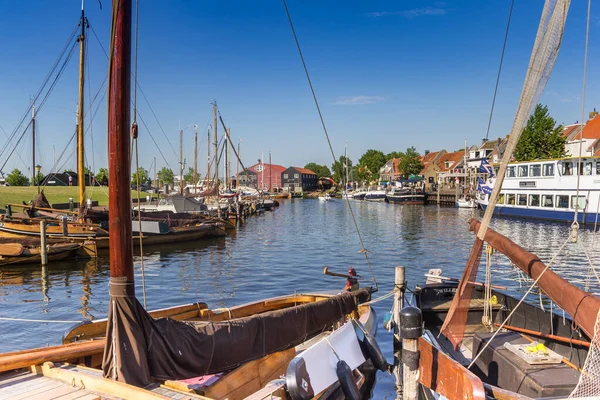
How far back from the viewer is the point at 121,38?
525 cm

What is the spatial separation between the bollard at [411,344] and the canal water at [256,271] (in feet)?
10.8

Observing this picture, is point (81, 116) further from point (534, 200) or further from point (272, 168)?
point (272, 168)

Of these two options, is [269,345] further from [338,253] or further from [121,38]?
[338,253]

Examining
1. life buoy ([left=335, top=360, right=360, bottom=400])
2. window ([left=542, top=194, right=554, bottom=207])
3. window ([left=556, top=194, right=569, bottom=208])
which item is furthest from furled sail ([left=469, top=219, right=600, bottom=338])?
window ([left=542, top=194, right=554, bottom=207])

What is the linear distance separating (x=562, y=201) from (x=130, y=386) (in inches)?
2093

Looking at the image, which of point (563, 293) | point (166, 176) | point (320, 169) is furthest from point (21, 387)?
point (320, 169)

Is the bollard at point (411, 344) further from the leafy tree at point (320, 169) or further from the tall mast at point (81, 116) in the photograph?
the leafy tree at point (320, 169)

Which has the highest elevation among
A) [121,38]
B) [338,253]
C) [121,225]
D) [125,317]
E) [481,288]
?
[121,38]

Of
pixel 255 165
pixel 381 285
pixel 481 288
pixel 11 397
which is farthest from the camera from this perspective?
pixel 255 165

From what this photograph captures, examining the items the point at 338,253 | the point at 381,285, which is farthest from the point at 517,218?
the point at 381,285

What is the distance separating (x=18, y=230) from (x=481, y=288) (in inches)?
1086

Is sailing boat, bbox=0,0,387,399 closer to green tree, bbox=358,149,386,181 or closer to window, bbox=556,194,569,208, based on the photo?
window, bbox=556,194,569,208

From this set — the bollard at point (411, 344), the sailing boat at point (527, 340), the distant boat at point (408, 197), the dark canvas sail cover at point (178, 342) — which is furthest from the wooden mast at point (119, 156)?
the distant boat at point (408, 197)

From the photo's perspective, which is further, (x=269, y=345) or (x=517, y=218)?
(x=517, y=218)
